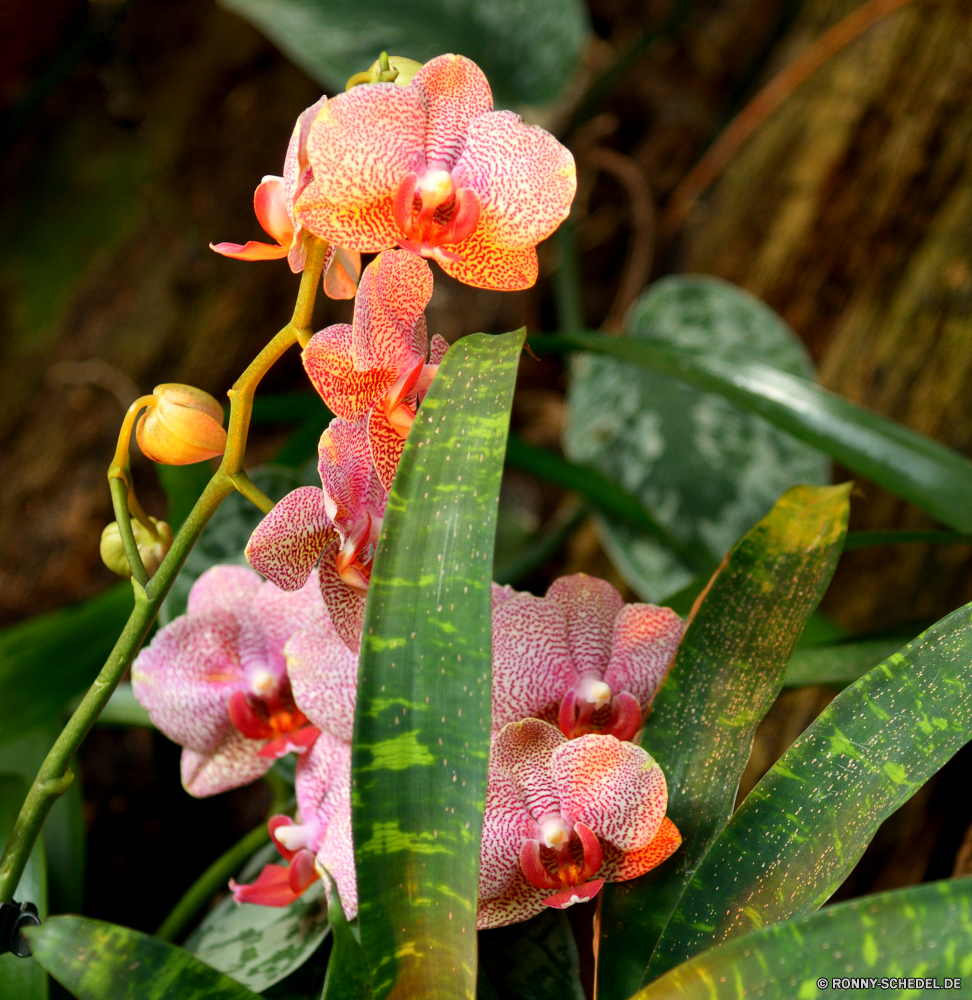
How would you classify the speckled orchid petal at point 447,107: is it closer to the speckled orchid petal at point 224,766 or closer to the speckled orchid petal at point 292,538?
the speckled orchid petal at point 292,538

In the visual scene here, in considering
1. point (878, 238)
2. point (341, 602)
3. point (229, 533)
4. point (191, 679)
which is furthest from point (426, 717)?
point (878, 238)

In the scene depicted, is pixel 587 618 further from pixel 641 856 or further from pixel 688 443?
pixel 688 443

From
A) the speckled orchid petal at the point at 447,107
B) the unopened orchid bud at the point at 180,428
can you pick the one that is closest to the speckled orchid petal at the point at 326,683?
the unopened orchid bud at the point at 180,428

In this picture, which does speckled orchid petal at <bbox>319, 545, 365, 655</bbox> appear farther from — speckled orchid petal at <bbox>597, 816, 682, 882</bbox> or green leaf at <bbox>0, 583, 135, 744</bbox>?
green leaf at <bbox>0, 583, 135, 744</bbox>

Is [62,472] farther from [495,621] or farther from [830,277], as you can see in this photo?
[830,277]

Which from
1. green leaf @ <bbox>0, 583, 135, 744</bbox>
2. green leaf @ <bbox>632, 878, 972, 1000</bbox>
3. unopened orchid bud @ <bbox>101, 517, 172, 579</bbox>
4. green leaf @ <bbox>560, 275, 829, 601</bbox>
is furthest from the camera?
green leaf @ <bbox>560, 275, 829, 601</bbox>

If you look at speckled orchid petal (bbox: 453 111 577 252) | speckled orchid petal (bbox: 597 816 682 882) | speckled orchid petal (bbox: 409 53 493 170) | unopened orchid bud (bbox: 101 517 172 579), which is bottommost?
speckled orchid petal (bbox: 597 816 682 882)

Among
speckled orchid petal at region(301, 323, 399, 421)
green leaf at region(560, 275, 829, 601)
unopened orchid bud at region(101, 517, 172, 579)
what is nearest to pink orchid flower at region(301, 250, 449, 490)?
speckled orchid petal at region(301, 323, 399, 421)
